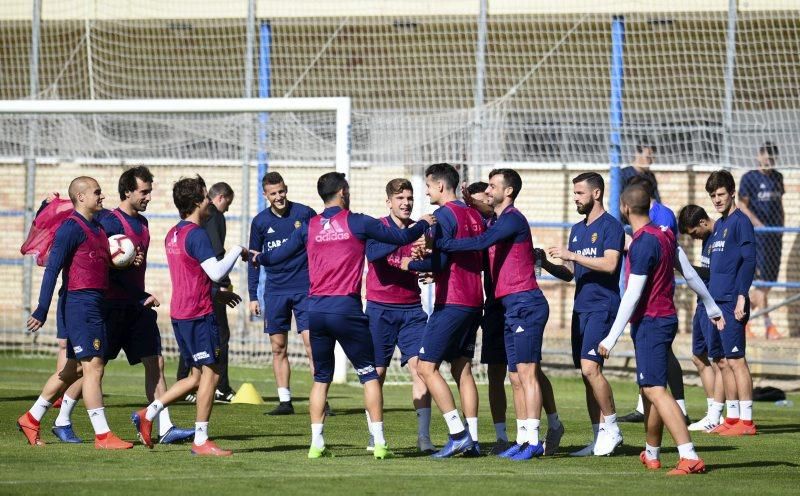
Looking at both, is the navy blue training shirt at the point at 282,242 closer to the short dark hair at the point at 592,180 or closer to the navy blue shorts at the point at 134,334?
the navy blue shorts at the point at 134,334

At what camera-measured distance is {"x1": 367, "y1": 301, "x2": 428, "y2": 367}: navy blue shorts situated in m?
10.3

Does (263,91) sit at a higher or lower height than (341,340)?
higher

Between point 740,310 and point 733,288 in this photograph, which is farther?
point 733,288

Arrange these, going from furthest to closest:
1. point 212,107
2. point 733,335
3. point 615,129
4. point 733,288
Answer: point 615,129, point 212,107, point 733,288, point 733,335

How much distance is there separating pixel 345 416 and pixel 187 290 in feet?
11.3

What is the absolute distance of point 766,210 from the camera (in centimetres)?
1733

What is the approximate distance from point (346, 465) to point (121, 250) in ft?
8.60

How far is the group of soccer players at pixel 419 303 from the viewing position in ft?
29.6

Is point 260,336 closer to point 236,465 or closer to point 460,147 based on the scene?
point 460,147

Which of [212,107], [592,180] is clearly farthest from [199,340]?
[212,107]

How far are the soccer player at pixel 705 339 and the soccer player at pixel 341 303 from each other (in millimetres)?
3599

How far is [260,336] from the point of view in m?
18.5

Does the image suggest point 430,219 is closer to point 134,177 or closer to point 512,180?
point 512,180

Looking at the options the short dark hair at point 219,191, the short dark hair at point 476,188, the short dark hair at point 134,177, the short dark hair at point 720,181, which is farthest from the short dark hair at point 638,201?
the short dark hair at point 219,191
